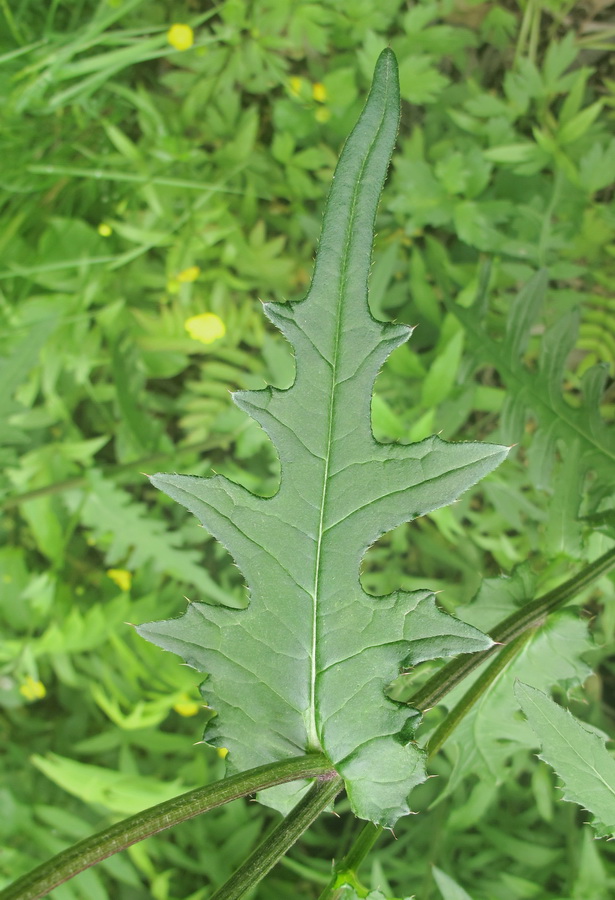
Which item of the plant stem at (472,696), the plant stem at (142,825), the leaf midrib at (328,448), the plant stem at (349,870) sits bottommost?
the plant stem at (349,870)

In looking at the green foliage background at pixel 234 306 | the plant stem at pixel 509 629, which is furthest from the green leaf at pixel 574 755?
the green foliage background at pixel 234 306

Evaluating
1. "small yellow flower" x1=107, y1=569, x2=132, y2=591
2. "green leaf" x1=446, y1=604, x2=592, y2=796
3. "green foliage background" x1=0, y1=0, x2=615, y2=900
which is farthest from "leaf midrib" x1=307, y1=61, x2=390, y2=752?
"small yellow flower" x1=107, y1=569, x2=132, y2=591

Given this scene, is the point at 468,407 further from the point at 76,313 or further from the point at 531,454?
the point at 76,313

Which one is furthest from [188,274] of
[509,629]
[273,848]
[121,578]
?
[273,848]

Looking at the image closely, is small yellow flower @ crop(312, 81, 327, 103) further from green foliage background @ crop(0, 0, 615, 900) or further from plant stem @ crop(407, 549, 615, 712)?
plant stem @ crop(407, 549, 615, 712)

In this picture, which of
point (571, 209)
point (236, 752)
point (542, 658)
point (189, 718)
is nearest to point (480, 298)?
point (571, 209)

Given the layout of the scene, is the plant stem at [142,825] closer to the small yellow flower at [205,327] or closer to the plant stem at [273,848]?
the plant stem at [273,848]
